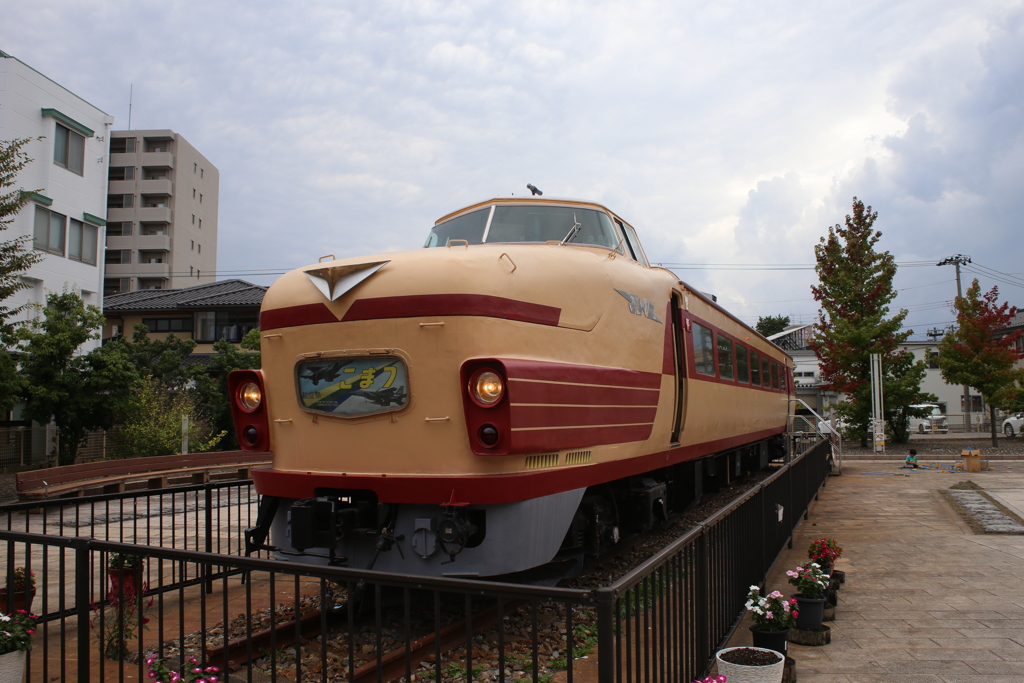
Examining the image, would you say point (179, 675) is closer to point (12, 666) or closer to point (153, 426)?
point (12, 666)

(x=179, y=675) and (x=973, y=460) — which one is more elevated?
(x=179, y=675)

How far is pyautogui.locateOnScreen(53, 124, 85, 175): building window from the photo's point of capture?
22.3m

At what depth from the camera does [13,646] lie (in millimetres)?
4078

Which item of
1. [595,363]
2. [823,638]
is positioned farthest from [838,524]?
[595,363]

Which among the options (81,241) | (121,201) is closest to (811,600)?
(81,241)

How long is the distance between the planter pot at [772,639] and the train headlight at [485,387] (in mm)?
2180

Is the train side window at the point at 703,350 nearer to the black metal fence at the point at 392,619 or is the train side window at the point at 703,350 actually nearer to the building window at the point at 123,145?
the black metal fence at the point at 392,619

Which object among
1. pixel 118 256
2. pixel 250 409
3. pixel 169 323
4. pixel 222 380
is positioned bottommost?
pixel 250 409

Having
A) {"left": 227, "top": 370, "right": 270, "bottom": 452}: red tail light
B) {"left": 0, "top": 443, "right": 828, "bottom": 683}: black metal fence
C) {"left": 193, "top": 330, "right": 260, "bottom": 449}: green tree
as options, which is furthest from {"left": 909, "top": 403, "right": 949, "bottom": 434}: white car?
{"left": 227, "top": 370, "right": 270, "bottom": 452}: red tail light

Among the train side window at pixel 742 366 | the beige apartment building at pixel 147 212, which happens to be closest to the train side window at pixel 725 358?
the train side window at pixel 742 366

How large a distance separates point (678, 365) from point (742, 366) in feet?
15.1

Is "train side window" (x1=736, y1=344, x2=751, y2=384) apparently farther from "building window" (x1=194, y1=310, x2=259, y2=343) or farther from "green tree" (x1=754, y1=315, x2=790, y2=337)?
"green tree" (x1=754, y1=315, x2=790, y2=337)

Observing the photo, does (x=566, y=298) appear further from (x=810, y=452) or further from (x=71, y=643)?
(x=810, y=452)

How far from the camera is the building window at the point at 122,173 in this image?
155 ft
